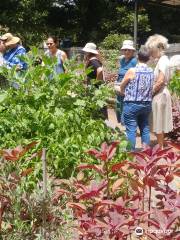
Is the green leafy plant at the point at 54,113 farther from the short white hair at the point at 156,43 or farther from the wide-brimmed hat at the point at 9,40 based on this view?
the wide-brimmed hat at the point at 9,40

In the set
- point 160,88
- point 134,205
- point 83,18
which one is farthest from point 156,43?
point 83,18

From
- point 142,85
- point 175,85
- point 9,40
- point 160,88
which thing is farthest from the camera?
point 175,85

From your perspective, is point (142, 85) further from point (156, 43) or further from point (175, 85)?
point (175, 85)

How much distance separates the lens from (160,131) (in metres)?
6.78

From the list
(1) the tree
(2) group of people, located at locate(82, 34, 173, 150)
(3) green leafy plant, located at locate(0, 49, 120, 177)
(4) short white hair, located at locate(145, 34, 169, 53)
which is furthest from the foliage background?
(3) green leafy plant, located at locate(0, 49, 120, 177)

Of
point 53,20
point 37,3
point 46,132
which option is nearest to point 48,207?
point 46,132

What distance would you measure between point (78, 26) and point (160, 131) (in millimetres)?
26960

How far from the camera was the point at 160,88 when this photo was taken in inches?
254

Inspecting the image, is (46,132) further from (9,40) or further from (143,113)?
(9,40)

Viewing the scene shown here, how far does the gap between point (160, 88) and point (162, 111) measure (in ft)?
1.12

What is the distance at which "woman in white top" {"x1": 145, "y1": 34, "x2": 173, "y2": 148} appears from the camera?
20.8ft

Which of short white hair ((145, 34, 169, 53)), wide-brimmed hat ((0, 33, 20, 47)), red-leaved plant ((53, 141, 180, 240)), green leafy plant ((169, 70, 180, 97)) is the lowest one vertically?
red-leaved plant ((53, 141, 180, 240))

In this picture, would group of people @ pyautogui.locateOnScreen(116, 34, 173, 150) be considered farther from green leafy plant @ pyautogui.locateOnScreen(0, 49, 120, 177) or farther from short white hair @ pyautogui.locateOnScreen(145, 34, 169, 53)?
green leafy plant @ pyautogui.locateOnScreen(0, 49, 120, 177)

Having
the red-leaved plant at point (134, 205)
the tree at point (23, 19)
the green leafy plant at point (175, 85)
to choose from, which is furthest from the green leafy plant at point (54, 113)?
the tree at point (23, 19)
